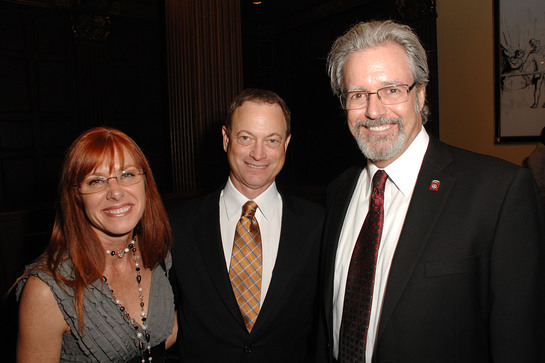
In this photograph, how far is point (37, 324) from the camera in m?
1.47

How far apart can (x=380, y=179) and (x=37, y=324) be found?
4.77 feet

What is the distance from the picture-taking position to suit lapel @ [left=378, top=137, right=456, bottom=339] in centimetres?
139

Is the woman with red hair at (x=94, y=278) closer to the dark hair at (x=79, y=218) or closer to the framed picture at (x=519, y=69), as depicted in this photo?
the dark hair at (x=79, y=218)

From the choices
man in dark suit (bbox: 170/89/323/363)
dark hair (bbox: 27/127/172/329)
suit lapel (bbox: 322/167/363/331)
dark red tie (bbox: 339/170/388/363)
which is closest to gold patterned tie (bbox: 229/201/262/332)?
man in dark suit (bbox: 170/89/323/363)

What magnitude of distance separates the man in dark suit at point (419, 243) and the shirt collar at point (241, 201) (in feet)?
1.40

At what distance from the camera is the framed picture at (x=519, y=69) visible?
4.39 meters

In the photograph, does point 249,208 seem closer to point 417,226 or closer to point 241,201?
point 241,201

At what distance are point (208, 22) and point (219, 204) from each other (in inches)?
106

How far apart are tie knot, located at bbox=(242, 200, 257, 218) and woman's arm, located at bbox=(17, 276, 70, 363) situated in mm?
895

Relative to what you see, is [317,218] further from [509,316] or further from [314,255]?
[509,316]

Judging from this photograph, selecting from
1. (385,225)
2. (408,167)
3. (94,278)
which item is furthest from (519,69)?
(94,278)

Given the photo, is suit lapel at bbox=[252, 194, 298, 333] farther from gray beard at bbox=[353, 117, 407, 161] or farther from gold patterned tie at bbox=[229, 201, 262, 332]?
gray beard at bbox=[353, 117, 407, 161]

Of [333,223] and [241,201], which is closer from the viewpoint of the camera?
[333,223]

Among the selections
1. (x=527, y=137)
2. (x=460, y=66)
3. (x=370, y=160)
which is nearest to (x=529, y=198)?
(x=370, y=160)
